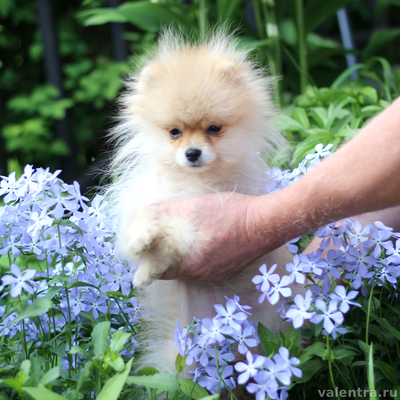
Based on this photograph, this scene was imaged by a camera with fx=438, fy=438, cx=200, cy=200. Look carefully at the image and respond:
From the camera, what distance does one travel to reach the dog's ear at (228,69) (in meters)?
1.29

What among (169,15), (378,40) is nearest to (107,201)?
(169,15)

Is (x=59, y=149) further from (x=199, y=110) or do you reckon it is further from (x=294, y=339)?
(x=294, y=339)

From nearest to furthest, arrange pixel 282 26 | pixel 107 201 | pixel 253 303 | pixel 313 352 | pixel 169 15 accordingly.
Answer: pixel 313 352 < pixel 253 303 < pixel 107 201 < pixel 169 15 < pixel 282 26

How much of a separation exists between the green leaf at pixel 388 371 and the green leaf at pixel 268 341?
240mm

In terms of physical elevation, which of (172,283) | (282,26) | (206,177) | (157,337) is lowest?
(157,337)

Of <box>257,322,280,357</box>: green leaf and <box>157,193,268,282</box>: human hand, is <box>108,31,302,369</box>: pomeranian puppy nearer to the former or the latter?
<box>157,193,268,282</box>: human hand

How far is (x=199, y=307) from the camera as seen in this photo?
1270 millimetres

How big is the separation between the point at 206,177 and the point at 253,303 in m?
0.40

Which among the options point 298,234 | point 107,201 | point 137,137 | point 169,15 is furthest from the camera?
point 169,15

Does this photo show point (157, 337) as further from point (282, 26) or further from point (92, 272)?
point (282, 26)

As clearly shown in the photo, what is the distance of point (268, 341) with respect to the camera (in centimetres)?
93

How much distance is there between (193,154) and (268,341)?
0.54 m

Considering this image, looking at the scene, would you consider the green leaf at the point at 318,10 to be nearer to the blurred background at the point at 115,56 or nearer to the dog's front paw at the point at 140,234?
the blurred background at the point at 115,56

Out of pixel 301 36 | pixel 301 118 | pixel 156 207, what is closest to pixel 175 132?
pixel 156 207
